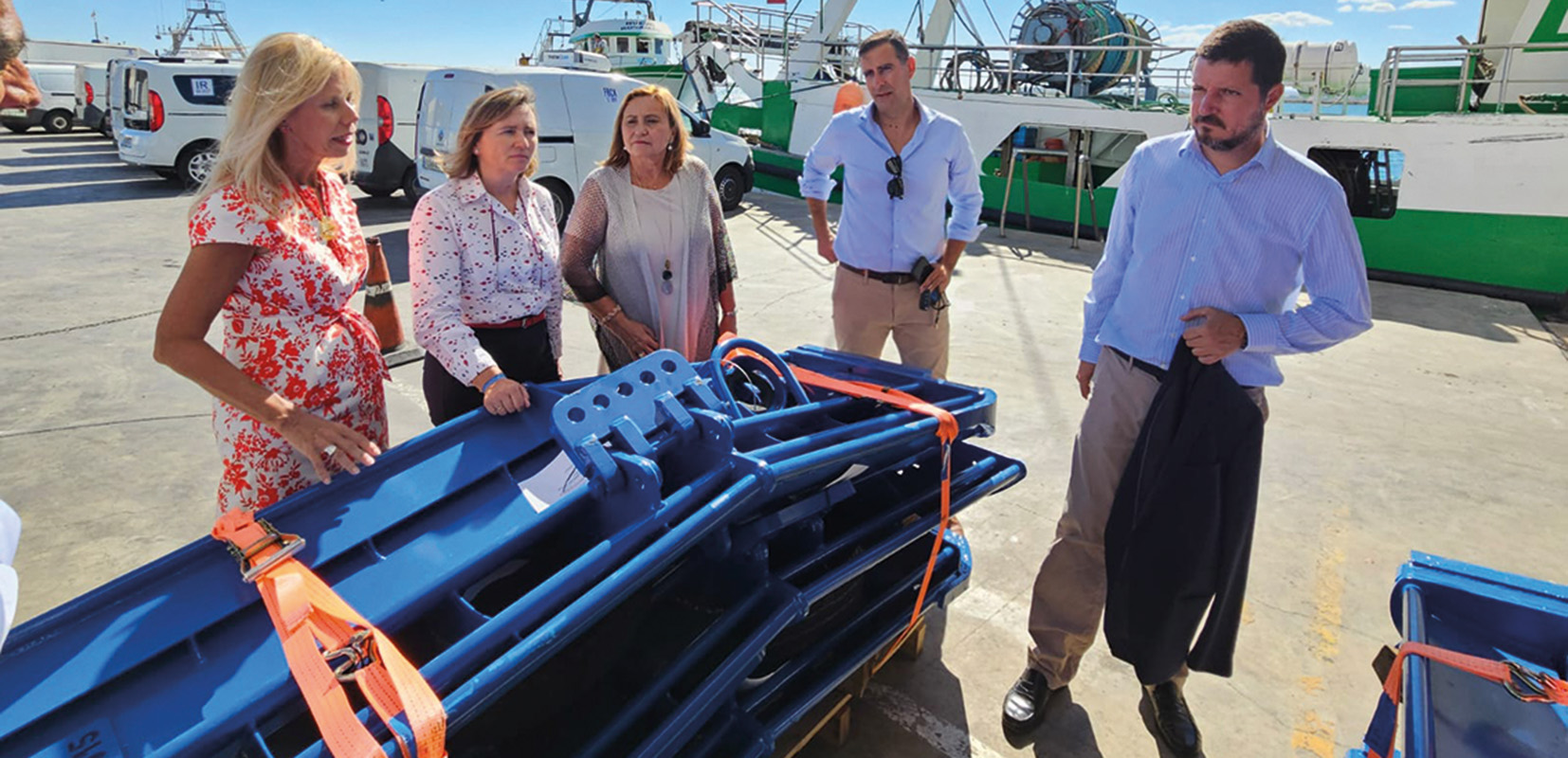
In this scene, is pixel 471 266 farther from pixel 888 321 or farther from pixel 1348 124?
pixel 1348 124

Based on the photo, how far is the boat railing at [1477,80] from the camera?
26.7ft

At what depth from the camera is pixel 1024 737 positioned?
234 cm

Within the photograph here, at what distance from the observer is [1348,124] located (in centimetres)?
888

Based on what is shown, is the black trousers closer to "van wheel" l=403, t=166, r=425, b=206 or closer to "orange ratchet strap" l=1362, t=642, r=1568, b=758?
"orange ratchet strap" l=1362, t=642, r=1568, b=758

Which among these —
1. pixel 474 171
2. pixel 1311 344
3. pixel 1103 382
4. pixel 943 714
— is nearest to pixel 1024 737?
pixel 943 714

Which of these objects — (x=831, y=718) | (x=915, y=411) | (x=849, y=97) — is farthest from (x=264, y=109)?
(x=849, y=97)

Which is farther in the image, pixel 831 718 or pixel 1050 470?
pixel 1050 470

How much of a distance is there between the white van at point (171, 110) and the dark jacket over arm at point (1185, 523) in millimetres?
13210

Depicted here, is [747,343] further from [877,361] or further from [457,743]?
[457,743]

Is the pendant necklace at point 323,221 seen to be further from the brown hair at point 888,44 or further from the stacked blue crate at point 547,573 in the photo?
the brown hair at point 888,44

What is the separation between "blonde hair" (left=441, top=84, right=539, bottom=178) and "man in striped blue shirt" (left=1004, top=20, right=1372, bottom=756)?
172 cm

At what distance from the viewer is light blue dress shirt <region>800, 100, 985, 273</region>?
3307 mm

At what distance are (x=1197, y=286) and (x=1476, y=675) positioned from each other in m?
1.07

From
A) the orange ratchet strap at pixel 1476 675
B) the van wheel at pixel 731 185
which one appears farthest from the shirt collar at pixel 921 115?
the van wheel at pixel 731 185
